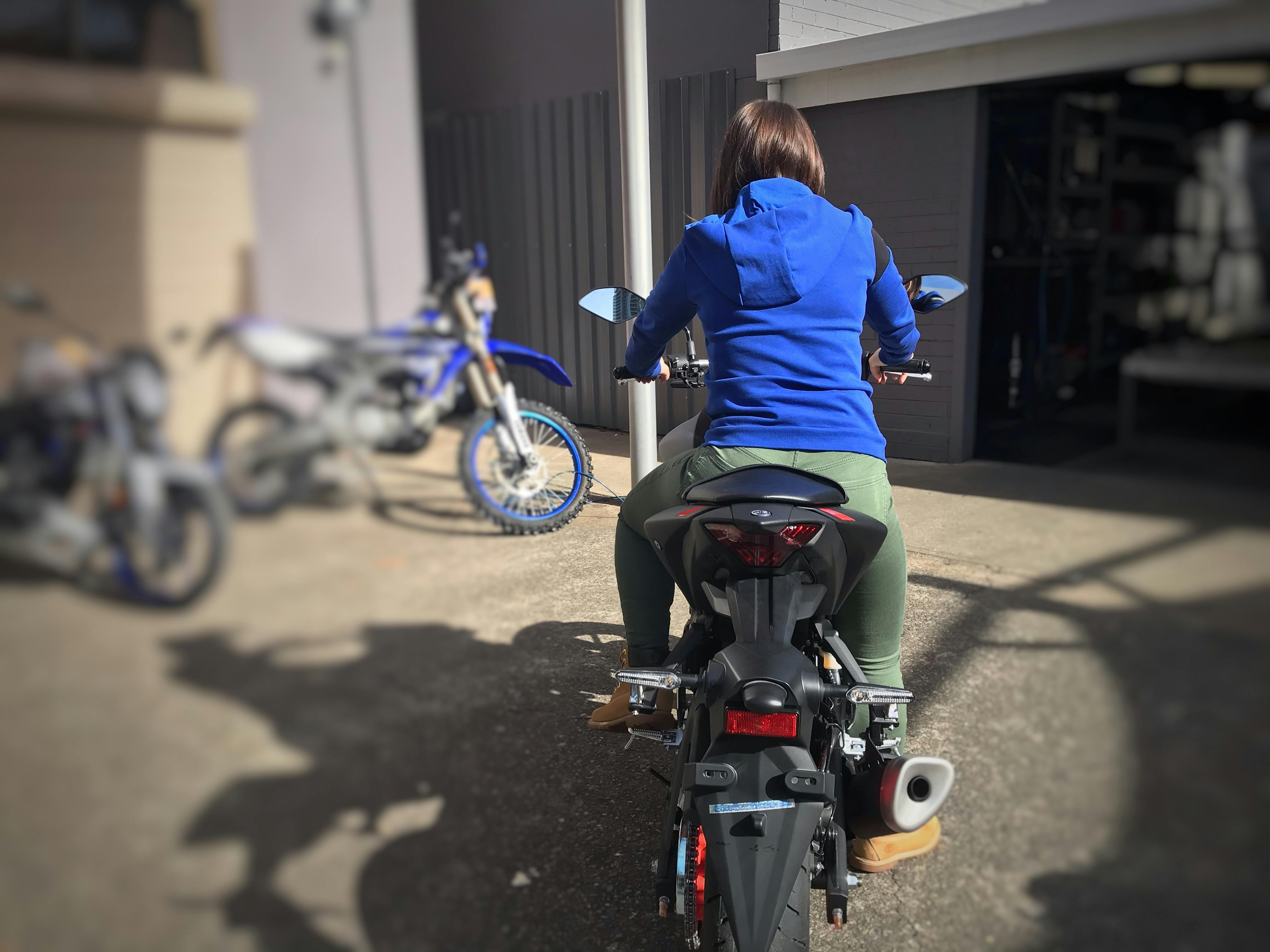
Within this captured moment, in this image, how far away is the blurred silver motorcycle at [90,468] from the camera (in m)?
0.86

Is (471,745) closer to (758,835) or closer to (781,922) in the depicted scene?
(758,835)

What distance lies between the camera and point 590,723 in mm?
2535

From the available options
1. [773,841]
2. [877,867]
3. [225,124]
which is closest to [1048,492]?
[773,841]

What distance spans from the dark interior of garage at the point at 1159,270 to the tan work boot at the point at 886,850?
3.25 feet

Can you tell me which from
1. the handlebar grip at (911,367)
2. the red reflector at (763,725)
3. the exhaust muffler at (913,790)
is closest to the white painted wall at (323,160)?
the red reflector at (763,725)

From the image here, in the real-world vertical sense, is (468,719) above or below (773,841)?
above

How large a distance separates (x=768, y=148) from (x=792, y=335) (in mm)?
461

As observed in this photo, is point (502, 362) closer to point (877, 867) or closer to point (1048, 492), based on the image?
point (1048, 492)

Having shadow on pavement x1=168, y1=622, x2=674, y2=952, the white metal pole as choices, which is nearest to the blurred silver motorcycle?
shadow on pavement x1=168, y1=622, x2=674, y2=952

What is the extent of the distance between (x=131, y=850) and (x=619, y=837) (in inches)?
54.9

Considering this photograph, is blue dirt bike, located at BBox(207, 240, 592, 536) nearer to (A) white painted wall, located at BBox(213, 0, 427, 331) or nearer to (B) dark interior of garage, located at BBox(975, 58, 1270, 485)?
(A) white painted wall, located at BBox(213, 0, 427, 331)

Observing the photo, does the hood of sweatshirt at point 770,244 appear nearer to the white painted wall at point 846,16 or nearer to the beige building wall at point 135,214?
the white painted wall at point 846,16

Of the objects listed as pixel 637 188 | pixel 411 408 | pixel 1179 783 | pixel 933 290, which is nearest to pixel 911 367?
pixel 933 290

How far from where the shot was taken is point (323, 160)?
1.04m
